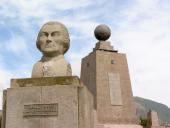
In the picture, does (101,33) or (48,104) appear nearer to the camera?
(48,104)

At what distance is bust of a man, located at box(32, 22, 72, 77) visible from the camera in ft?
25.1

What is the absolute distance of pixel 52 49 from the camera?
785cm

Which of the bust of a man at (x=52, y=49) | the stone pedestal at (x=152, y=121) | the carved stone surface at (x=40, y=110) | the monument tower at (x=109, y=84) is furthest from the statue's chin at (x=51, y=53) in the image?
the stone pedestal at (x=152, y=121)

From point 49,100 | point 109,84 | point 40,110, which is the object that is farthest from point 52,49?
point 109,84

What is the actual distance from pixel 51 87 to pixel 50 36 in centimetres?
107

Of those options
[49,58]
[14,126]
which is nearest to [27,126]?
[14,126]

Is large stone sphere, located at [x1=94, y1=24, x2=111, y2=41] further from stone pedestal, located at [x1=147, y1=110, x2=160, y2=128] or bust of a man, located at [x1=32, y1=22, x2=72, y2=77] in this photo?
bust of a man, located at [x1=32, y1=22, x2=72, y2=77]

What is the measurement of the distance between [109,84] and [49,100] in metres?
16.9

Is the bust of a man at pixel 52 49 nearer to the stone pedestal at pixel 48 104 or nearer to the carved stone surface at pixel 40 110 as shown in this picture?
the stone pedestal at pixel 48 104

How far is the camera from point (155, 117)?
2620cm

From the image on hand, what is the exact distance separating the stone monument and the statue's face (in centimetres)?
5

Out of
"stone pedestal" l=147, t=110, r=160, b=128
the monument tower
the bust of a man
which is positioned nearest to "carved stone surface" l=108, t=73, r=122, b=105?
the monument tower

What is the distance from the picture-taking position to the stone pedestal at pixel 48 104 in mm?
7152

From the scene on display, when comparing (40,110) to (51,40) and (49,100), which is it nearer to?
(49,100)
